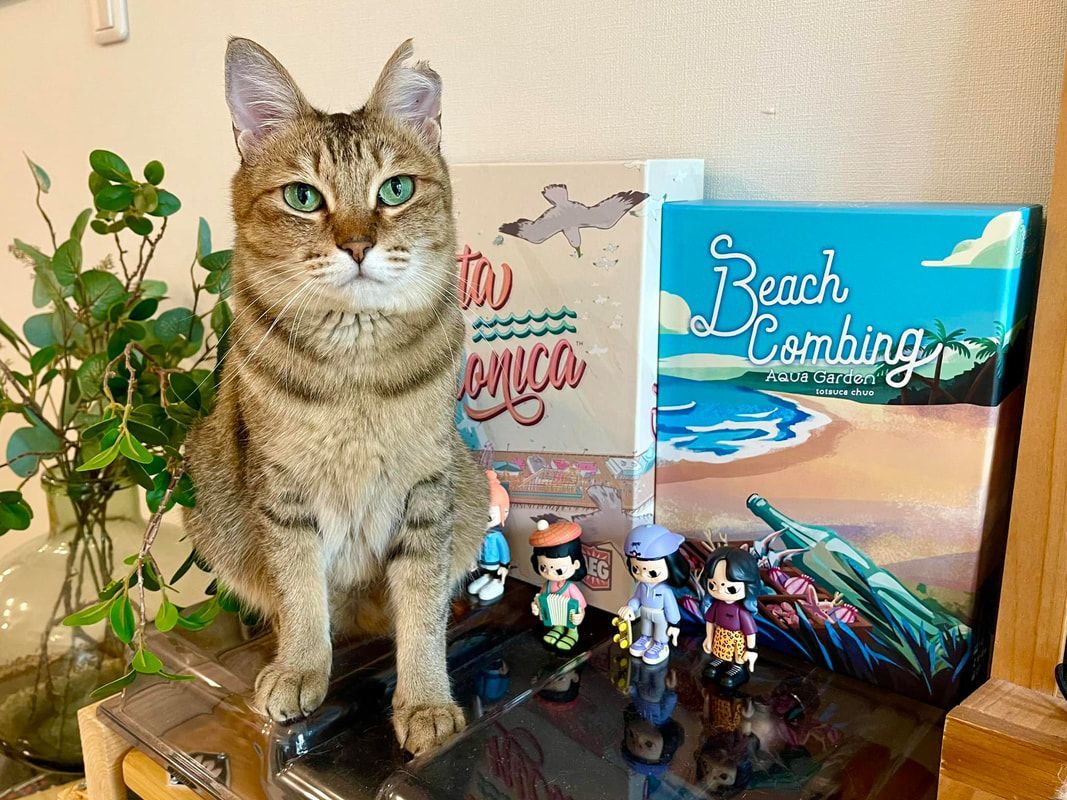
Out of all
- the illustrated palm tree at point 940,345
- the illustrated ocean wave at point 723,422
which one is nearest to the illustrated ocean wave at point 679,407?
the illustrated ocean wave at point 723,422

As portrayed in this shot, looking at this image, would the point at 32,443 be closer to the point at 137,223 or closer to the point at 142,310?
the point at 142,310

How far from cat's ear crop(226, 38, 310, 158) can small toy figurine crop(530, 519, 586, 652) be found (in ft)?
1.58

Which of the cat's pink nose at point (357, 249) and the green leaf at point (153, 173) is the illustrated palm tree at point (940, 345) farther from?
the green leaf at point (153, 173)

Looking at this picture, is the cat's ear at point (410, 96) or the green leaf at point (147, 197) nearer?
the cat's ear at point (410, 96)

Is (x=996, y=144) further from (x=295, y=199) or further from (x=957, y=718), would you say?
(x=295, y=199)

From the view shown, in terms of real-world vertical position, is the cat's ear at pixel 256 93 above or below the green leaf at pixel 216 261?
above

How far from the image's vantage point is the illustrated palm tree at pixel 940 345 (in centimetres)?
72

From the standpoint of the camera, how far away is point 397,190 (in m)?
0.83

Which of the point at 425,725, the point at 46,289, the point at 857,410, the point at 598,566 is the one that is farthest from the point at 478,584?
the point at 46,289

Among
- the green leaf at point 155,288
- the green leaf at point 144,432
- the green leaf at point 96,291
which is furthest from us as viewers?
the green leaf at point 155,288

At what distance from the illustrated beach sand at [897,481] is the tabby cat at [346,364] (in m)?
0.32

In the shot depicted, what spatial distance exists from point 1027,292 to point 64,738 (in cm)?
127

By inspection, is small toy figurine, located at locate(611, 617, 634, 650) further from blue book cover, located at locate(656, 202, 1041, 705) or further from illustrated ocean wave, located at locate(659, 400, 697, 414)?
illustrated ocean wave, located at locate(659, 400, 697, 414)

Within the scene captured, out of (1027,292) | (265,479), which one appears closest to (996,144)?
(1027,292)
